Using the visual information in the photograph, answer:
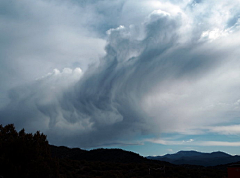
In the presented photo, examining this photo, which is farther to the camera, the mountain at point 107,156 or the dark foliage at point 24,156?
the mountain at point 107,156

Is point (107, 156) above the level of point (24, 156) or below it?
above

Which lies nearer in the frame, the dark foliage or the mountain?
the dark foliage

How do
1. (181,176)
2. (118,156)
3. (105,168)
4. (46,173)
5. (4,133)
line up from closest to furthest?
(46,173), (4,133), (181,176), (105,168), (118,156)

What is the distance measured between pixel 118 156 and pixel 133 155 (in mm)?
4342

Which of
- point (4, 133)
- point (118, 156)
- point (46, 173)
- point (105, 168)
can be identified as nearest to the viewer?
point (46, 173)

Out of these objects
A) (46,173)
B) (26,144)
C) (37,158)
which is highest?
(26,144)

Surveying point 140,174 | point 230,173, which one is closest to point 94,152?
point 140,174

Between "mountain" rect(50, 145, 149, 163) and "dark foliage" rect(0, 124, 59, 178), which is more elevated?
"mountain" rect(50, 145, 149, 163)

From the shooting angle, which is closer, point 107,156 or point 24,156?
point 24,156

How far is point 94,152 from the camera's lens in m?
68.4

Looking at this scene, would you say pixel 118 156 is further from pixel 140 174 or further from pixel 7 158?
pixel 7 158

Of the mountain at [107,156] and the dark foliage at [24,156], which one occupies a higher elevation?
the mountain at [107,156]

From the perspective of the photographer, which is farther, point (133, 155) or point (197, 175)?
point (133, 155)

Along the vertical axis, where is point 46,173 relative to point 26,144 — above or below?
below
